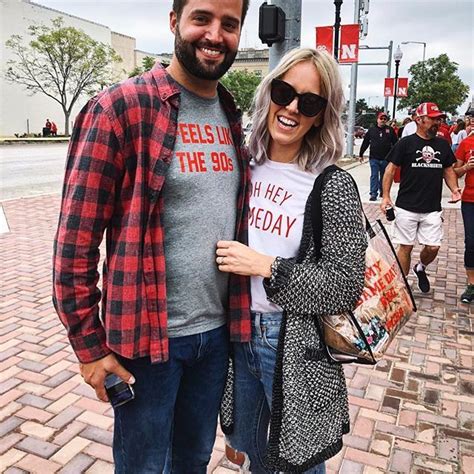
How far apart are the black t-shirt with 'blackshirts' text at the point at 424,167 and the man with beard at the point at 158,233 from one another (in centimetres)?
373

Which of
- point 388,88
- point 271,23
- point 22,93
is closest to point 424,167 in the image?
point 271,23

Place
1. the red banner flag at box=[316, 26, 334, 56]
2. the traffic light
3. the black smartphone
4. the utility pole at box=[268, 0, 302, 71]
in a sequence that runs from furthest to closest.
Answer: the red banner flag at box=[316, 26, 334, 56] < the utility pole at box=[268, 0, 302, 71] < the traffic light < the black smartphone

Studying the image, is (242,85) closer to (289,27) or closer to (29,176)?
(29,176)

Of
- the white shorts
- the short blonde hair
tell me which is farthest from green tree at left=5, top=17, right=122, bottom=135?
the short blonde hair

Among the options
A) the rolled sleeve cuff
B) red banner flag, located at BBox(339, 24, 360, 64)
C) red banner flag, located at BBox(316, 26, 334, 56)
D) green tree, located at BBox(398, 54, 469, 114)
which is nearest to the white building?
green tree, located at BBox(398, 54, 469, 114)

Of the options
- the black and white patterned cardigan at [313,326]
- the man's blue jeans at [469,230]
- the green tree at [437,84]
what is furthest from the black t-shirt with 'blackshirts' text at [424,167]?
the green tree at [437,84]

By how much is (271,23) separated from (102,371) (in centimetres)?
360

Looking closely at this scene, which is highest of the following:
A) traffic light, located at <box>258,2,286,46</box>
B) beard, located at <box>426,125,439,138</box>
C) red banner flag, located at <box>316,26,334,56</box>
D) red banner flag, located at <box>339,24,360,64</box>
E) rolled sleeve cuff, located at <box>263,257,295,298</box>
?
red banner flag, located at <box>339,24,360,64</box>

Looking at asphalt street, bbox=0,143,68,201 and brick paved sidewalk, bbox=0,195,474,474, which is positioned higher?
asphalt street, bbox=0,143,68,201

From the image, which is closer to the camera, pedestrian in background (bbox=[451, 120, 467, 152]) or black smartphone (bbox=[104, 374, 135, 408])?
black smartphone (bbox=[104, 374, 135, 408])

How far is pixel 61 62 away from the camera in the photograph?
33.8 meters

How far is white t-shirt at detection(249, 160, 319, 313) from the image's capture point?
174 centimetres

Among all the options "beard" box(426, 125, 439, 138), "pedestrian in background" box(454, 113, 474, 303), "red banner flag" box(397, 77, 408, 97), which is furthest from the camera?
"red banner flag" box(397, 77, 408, 97)

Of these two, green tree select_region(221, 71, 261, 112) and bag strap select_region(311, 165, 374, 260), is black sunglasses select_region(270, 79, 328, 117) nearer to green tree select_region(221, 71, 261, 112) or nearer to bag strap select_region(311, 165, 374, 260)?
bag strap select_region(311, 165, 374, 260)
